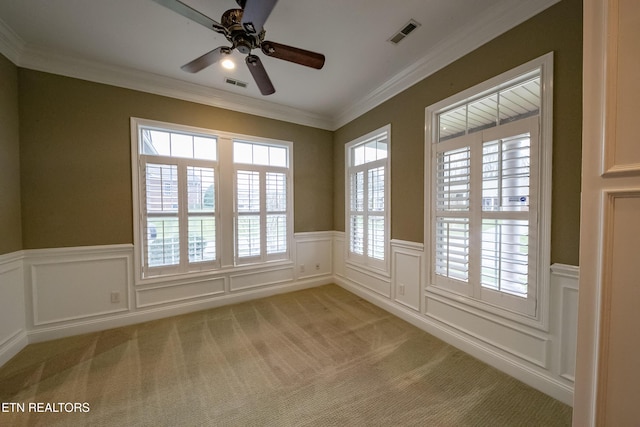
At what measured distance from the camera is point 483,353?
2.04 metres

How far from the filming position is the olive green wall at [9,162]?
2.06 m

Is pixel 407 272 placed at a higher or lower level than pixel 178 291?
higher

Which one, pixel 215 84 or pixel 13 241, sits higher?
pixel 215 84

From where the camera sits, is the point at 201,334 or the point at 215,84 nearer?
the point at 201,334

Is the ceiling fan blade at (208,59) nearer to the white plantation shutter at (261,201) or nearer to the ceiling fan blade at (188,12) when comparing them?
the ceiling fan blade at (188,12)

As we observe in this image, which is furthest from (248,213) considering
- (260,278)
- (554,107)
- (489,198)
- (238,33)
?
(554,107)

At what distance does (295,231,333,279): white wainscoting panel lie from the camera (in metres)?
3.88

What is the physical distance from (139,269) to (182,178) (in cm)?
118

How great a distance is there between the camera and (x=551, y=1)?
162cm

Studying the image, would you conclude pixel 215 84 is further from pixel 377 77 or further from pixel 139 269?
pixel 139 269

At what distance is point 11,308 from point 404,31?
14.2 feet

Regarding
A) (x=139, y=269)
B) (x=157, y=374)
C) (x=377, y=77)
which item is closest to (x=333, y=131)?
(x=377, y=77)

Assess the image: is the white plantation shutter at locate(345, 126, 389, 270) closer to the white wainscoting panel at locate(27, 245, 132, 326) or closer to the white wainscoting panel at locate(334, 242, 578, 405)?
the white wainscoting panel at locate(334, 242, 578, 405)

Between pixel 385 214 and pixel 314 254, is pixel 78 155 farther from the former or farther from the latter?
pixel 385 214
